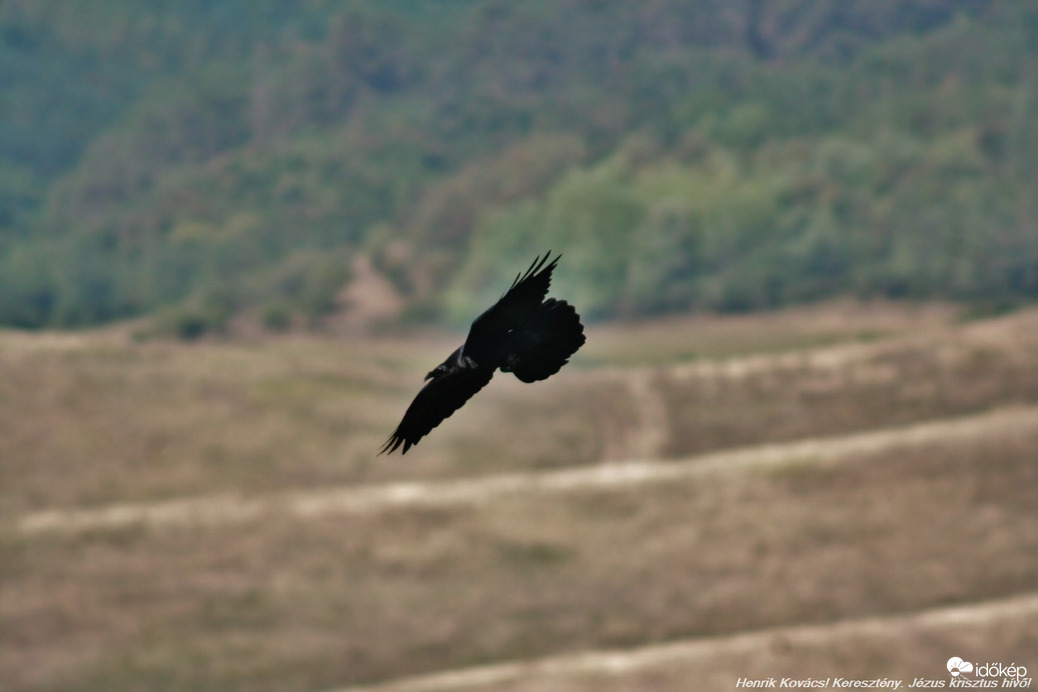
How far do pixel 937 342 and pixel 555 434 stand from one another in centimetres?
2818

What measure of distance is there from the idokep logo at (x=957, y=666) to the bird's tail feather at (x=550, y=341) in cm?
5405

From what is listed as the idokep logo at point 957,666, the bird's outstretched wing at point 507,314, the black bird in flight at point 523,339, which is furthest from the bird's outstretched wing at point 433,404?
the idokep logo at point 957,666

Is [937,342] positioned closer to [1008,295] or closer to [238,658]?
[238,658]

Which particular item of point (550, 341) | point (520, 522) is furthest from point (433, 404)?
point (520, 522)

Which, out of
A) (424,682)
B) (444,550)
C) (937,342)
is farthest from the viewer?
(937,342)

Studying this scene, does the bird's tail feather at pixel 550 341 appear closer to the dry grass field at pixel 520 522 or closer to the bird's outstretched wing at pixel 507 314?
the bird's outstretched wing at pixel 507 314

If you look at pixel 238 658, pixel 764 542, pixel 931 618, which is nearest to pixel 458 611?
pixel 238 658

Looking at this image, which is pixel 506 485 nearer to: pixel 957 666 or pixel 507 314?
pixel 957 666

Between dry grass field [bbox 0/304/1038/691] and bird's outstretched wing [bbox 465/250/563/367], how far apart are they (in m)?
52.0

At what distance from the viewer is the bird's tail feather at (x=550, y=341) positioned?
18.9 m

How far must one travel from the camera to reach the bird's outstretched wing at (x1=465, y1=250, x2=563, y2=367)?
18.5 m

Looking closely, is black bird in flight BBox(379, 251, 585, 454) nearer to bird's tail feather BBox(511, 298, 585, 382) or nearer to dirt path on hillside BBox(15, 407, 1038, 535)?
bird's tail feather BBox(511, 298, 585, 382)

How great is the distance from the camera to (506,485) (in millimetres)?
Answer: 90062

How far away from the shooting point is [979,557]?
3199 inches
